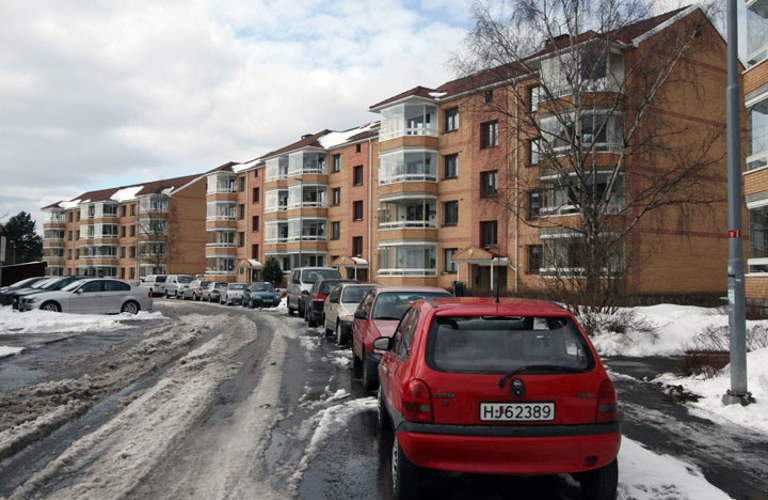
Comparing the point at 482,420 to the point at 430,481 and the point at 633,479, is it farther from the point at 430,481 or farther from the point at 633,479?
the point at 633,479

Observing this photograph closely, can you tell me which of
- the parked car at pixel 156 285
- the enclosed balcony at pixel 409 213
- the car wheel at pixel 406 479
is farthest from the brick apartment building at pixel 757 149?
the parked car at pixel 156 285

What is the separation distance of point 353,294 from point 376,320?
225 inches

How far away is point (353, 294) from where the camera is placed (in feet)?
50.9

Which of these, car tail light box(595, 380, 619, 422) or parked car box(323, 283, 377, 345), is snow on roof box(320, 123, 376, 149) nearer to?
parked car box(323, 283, 377, 345)

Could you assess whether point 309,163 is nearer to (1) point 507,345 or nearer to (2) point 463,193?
(2) point 463,193

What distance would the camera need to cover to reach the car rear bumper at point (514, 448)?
13.6ft

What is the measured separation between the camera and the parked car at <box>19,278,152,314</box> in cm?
2284

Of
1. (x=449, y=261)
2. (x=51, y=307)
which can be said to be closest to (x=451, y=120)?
(x=449, y=261)

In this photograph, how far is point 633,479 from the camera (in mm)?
5059

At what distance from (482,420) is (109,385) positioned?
6.90 metres

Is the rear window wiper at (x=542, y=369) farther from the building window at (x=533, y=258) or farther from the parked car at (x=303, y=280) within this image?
the building window at (x=533, y=258)

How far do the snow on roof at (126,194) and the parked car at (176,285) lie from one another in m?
38.7

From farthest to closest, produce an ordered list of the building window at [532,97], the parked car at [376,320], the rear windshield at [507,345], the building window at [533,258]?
1. the building window at [533,258]
2. the building window at [532,97]
3. the parked car at [376,320]
4. the rear windshield at [507,345]

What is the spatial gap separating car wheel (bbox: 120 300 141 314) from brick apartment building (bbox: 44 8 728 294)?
15.4 m
